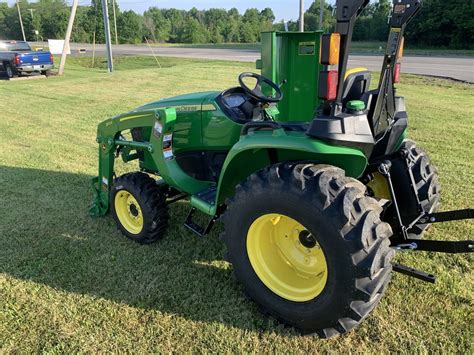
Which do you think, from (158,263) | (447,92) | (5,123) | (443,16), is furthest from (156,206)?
(443,16)

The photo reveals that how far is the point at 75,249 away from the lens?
11.5 ft

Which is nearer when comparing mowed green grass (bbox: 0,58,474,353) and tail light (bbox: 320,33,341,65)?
tail light (bbox: 320,33,341,65)

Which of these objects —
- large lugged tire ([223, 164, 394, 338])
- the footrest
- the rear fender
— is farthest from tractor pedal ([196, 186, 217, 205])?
large lugged tire ([223, 164, 394, 338])

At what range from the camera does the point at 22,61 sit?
1689 centimetres

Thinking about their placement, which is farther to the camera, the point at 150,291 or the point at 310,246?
the point at 150,291

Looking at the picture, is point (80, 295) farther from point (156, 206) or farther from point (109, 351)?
point (156, 206)

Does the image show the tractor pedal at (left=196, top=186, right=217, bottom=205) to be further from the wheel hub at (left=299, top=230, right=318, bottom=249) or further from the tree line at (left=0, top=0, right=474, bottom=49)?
the tree line at (left=0, top=0, right=474, bottom=49)

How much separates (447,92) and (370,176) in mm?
→ 9369

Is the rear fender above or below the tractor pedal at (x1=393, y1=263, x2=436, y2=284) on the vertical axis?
above

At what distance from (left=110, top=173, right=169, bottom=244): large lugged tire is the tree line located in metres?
29.7

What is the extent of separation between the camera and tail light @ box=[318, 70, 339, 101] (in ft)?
7.02

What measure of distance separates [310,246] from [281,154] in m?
0.60

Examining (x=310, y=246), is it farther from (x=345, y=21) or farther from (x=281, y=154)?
(x=345, y=21)

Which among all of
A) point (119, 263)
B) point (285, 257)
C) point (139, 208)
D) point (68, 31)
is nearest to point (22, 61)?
point (68, 31)
